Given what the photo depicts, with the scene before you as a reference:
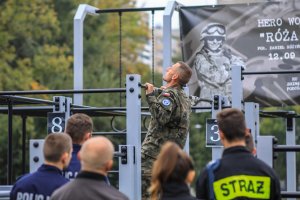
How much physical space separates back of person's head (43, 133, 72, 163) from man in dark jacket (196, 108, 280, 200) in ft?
A: 2.98

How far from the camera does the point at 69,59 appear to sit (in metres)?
35.8

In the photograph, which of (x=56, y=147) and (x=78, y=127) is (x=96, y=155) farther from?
(x=78, y=127)

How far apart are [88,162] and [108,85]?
2938cm

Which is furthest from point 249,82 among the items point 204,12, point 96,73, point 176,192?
point 96,73

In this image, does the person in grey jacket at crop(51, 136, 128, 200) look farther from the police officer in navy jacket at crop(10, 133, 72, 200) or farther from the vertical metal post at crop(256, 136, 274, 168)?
the vertical metal post at crop(256, 136, 274, 168)

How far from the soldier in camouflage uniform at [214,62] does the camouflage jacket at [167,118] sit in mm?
3873

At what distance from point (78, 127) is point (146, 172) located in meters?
1.97

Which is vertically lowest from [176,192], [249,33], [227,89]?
[176,192]

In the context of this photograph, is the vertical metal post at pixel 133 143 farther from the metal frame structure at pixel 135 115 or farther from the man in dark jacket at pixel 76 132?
the man in dark jacket at pixel 76 132

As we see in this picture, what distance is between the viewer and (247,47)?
12977 mm

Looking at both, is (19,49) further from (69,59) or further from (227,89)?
(227,89)

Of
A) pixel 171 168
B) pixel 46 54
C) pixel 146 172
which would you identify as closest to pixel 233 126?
pixel 171 168

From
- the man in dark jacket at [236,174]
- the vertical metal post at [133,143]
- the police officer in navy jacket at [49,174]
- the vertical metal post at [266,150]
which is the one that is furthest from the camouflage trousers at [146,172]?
the man in dark jacket at [236,174]

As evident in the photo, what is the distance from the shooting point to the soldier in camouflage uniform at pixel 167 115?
8.47m
